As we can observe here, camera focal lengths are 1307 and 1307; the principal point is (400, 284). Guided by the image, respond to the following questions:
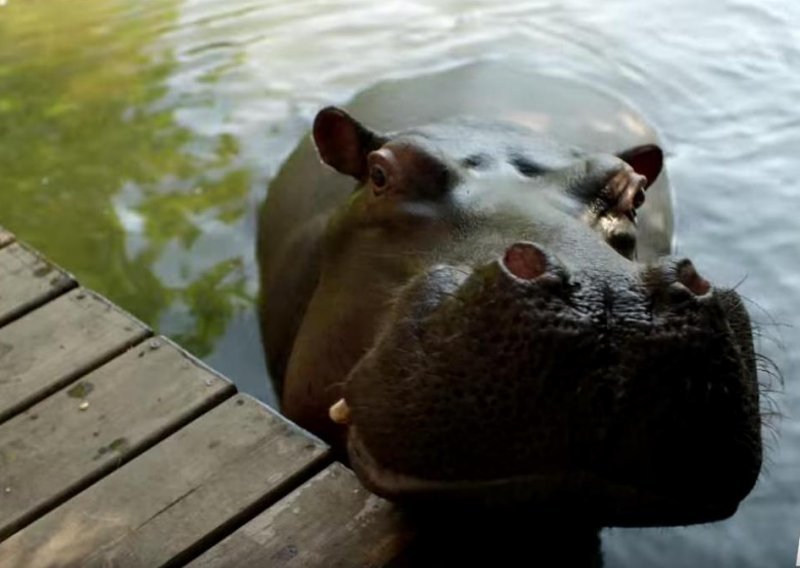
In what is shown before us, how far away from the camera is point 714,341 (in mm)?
2090

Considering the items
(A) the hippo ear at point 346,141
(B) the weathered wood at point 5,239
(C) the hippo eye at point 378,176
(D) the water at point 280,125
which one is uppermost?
(C) the hippo eye at point 378,176

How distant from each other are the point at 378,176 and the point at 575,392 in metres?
0.99

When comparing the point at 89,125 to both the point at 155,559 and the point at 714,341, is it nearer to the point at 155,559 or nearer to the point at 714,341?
the point at 155,559

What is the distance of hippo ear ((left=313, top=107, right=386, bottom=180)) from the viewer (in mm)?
3188

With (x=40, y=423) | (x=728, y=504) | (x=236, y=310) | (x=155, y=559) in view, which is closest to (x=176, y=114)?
(x=236, y=310)

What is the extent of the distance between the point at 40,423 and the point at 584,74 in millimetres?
3544

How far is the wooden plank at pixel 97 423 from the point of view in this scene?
9.24 ft

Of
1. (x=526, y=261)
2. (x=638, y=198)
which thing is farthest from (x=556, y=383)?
(x=638, y=198)

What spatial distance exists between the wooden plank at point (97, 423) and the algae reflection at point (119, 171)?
1.15 meters

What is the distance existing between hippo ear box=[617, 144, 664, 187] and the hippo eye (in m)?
0.76

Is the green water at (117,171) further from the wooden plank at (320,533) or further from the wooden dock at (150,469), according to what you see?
the wooden plank at (320,533)

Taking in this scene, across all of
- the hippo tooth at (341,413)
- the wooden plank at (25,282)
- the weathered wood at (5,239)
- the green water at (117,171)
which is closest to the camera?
the hippo tooth at (341,413)

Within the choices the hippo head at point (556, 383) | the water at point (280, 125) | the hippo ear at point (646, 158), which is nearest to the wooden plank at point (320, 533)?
the hippo head at point (556, 383)

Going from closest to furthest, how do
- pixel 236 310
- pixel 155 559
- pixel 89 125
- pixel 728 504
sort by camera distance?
pixel 728 504
pixel 155 559
pixel 236 310
pixel 89 125
